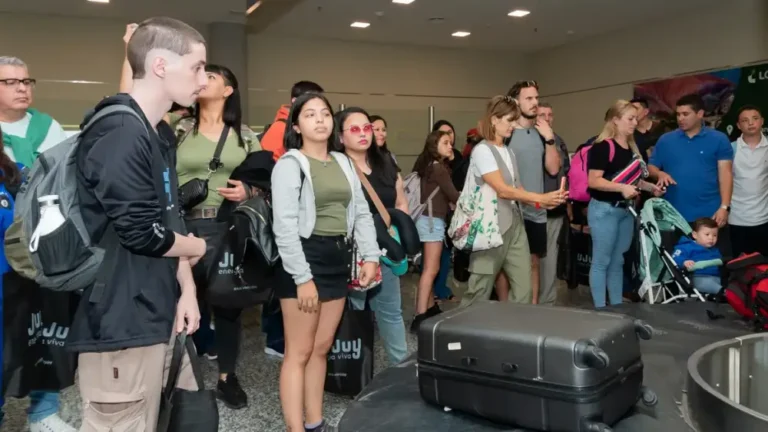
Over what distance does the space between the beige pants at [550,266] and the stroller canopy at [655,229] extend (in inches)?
26.4

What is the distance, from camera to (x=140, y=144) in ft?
4.74

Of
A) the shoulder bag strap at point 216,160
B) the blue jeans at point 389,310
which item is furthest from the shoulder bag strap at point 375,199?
the shoulder bag strap at point 216,160

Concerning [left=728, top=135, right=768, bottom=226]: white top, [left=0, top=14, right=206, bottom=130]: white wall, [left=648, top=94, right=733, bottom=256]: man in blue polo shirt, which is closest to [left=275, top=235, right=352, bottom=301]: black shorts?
[left=648, top=94, right=733, bottom=256]: man in blue polo shirt

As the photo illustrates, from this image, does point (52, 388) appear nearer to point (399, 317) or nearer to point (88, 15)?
point (399, 317)

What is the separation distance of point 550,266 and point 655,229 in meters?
0.85

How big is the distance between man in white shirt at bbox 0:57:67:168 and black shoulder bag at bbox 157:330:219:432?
1.39m

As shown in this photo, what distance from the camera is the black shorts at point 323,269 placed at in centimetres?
233

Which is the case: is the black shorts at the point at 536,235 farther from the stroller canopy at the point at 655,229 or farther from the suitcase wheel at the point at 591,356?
the suitcase wheel at the point at 591,356

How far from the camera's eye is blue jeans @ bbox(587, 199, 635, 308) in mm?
3986

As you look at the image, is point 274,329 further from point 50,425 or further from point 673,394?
point 673,394

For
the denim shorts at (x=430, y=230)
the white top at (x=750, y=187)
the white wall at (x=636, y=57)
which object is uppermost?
the white wall at (x=636, y=57)

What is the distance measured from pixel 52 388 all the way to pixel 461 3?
22.5 ft

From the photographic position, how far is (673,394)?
176 centimetres

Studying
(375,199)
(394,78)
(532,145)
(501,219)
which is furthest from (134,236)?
(394,78)
